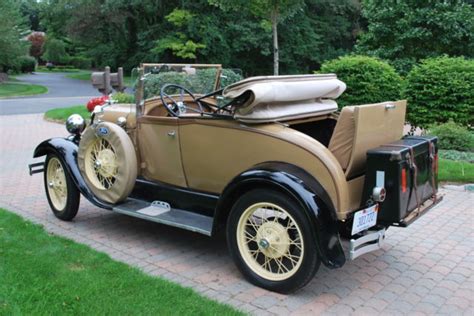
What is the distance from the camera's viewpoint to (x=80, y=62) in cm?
6562

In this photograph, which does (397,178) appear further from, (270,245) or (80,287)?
(80,287)

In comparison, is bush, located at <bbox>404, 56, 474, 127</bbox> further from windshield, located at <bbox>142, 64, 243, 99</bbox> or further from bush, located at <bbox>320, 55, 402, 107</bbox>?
windshield, located at <bbox>142, 64, 243, 99</bbox>

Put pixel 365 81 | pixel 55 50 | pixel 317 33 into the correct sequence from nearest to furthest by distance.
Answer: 1. pixel 365 81
2. pixel 317 33
3. pixel 55 50

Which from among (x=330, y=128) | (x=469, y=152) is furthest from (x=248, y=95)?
(x=469, y=152)

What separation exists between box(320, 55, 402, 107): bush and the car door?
6725 mm

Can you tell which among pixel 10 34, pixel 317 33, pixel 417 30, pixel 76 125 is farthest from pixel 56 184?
pixel 10 34

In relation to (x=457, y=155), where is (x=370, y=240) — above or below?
above

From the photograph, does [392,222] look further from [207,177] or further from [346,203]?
[207,177]

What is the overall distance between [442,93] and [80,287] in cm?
826

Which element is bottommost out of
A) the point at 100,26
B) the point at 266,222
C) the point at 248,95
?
the point at 266,222

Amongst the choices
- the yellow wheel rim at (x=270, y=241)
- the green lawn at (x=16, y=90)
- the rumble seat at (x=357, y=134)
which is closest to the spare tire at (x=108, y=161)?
the yellow wheel rim at (x=270, y=241)

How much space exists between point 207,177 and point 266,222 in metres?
0.78

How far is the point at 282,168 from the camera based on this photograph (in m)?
3.64

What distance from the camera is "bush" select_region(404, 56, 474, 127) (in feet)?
31.7
